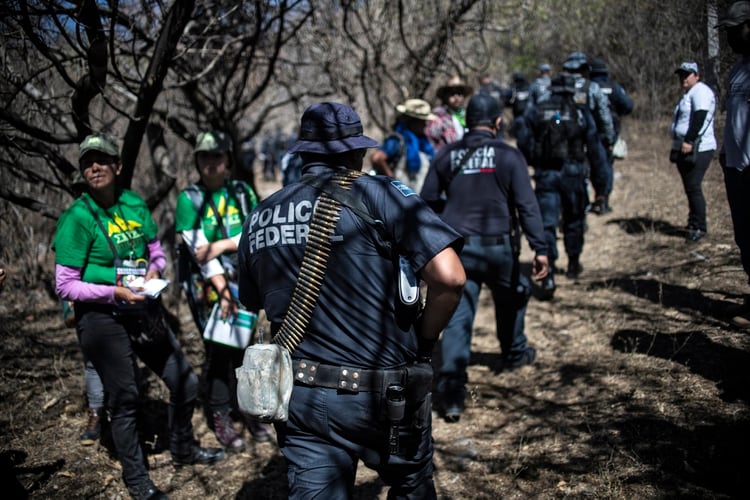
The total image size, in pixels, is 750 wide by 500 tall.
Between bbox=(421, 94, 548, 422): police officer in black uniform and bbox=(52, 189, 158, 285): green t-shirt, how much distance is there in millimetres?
2117

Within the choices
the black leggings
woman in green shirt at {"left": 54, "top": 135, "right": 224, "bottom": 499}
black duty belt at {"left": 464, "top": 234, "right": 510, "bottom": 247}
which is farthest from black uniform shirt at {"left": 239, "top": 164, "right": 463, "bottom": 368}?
the black leggings

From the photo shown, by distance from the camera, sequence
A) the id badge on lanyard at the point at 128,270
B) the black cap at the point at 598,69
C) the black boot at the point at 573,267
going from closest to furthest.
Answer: the id badge on lanyard at the point at 128,270, the black boot at the point at 573,267, the black cap at the point at 598,69

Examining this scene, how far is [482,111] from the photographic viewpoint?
427 cm

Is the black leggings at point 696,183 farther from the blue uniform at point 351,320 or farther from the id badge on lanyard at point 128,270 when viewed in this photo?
the id badge on lanyard at point 128,270

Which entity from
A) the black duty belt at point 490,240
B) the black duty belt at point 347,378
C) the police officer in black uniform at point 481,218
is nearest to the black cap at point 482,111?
the police officer in black uniform at point 481,218

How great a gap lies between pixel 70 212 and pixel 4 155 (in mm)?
3144

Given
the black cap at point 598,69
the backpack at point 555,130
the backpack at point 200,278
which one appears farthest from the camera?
the black cap at point 598,69

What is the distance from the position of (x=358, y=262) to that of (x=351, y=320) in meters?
0.22

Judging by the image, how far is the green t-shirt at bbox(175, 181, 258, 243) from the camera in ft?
13.1

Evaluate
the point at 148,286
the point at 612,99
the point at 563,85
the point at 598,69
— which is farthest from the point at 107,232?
the point at 612,99

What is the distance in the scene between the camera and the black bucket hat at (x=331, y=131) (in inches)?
92.1

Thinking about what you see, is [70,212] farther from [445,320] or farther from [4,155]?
[4,155]

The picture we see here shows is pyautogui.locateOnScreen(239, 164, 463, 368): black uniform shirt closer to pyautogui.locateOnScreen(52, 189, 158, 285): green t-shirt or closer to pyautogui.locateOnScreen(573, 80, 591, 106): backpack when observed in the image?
pyautogui.locateOnScreen(52, 189, 158, 285): green t-shirt

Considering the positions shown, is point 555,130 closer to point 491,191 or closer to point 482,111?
point 482,111
